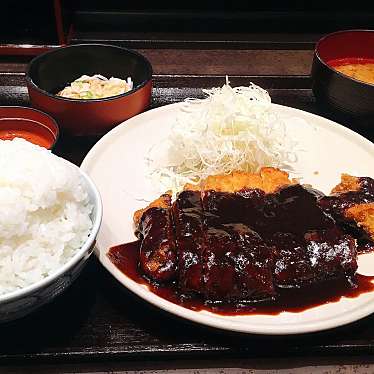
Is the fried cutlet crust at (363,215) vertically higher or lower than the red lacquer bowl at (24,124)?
lower

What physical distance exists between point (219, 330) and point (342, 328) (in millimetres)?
466

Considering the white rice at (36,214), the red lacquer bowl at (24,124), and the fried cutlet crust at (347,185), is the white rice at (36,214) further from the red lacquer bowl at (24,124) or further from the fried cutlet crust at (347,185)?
the fried cutlet crust at (347,185)

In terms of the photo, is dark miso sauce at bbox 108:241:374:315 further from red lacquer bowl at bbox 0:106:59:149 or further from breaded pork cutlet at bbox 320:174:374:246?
red lacquer bowl at bbox 0:106:59:149

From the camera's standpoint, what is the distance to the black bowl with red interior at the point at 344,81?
107 inches

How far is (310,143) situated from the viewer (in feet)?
8.98

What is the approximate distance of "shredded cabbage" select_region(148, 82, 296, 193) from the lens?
2549 millimetres

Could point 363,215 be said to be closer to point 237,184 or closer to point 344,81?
point 237,184

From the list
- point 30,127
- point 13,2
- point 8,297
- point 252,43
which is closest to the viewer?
point 8,297

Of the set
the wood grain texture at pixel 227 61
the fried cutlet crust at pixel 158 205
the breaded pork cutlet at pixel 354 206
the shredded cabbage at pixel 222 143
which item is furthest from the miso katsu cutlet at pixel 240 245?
the wood grain texture at pixel 227 61

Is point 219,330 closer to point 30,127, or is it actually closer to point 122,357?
point 122,357

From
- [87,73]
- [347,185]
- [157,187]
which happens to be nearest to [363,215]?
[347,185]

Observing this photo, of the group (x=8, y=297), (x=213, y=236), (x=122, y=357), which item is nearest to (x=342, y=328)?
(x=213, y=236)

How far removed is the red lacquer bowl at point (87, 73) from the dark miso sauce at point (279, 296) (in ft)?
3.04

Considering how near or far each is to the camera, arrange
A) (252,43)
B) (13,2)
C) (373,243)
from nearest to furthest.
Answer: (373,243), (13,2), (252,43)
